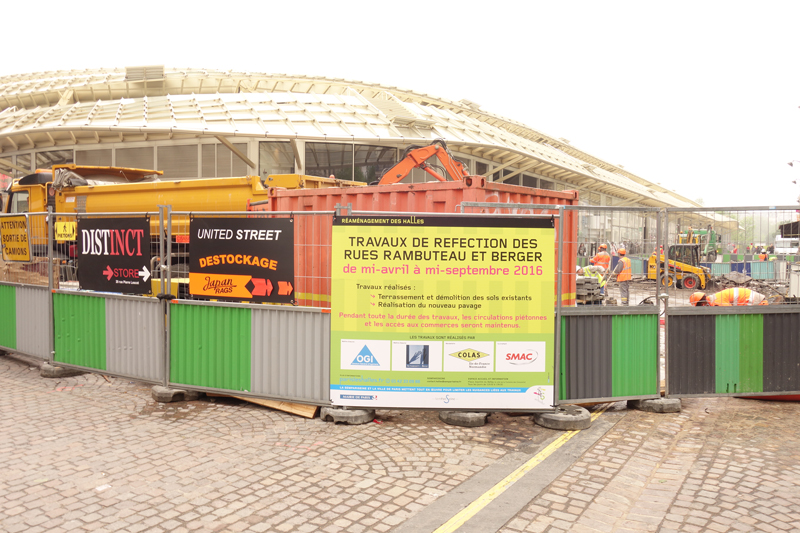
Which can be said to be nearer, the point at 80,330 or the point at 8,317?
the point at 80,330

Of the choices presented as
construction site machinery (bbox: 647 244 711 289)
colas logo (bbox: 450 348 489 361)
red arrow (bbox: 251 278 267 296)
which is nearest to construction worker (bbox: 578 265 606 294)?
construction site machinery (bbox: 647 244 711 289)

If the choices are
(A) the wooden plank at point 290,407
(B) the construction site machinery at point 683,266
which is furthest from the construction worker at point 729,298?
(A) the wooden plank at point 290,407

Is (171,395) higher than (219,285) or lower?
lower

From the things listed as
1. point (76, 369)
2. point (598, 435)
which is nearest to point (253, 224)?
point (76, 369)

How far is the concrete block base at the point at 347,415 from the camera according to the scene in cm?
540

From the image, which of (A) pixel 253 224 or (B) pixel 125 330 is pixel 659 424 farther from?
(B) pixel 125 330

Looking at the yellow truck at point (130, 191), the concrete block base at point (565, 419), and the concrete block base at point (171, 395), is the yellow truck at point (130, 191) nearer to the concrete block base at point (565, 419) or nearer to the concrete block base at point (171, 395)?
the concrete block base at point (171, 395)

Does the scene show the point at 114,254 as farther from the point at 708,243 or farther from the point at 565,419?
the point at 708,243

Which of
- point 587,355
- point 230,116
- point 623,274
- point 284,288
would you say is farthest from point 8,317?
point 230,116

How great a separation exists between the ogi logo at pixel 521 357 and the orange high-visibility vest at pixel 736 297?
2.78m

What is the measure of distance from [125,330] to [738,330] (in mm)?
7156

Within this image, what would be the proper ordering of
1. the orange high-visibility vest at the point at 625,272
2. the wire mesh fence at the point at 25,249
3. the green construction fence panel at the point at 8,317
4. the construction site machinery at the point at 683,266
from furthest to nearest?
the green construction fence panel at the point at 8,317, the wire mesh fence at the point at 25,249, the orange high-visibility vest at the point at 625,272, the construction site machinery at the point at 683,266

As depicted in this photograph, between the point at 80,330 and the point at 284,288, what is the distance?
130 inches

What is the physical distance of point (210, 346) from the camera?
19.7 feet
